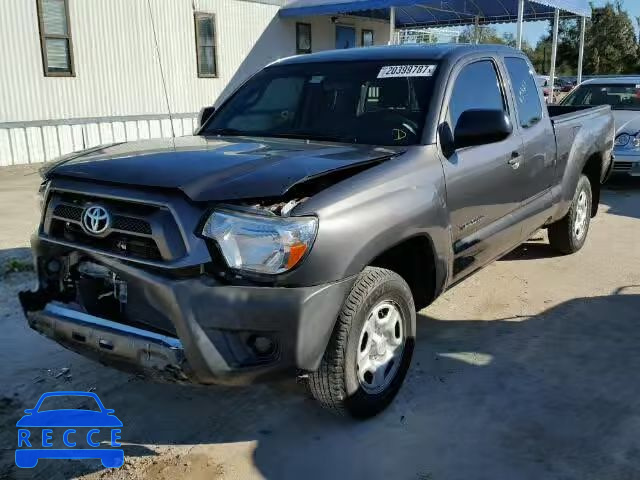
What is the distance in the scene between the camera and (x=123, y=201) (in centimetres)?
282

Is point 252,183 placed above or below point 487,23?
below

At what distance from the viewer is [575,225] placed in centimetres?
614

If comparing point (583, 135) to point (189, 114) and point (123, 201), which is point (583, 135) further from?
point (189, 114)

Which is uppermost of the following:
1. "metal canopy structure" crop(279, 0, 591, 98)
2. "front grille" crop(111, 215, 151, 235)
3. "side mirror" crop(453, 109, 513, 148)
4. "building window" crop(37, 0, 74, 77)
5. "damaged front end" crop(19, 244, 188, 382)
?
"metal canopy structure" crop(279, 0, 591, 98)

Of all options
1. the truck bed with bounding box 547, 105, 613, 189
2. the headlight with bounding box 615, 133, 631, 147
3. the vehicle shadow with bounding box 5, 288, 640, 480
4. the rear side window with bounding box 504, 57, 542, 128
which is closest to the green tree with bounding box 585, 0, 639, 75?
the headlight with bounding box 615, 133, 631, 147

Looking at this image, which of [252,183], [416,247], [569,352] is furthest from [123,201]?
[569,352]

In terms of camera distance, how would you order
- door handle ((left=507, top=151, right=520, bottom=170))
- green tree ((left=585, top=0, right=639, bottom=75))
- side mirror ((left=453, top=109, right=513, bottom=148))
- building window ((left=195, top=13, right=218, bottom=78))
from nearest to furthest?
side mirror ((left=453, top=109, right=513, bottom=148)), door handle ((left=507, top=151, right=520, bottom=170)), building window ((left=195, top=13, right=218, bottom=78)), green tree ((left=585, top=0, right=639, bottom=75))

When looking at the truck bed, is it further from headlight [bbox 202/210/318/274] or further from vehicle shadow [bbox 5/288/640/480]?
headlight [bbox 202/210/318/274]

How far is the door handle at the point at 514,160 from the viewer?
4.36 meters

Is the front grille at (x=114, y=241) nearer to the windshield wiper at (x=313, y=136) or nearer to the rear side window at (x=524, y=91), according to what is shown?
the windshield wiper at (x=313, y=136)

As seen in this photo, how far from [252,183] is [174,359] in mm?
808

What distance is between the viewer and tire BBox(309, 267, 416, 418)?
9.60 ft

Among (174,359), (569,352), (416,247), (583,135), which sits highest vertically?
(583,135)

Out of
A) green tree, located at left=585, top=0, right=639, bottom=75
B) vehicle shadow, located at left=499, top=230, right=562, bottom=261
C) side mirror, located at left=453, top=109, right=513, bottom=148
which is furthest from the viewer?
green tree, located at left=585, top=0, right=639, bottom=75
